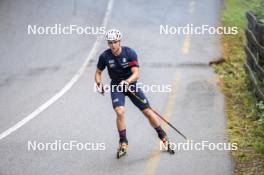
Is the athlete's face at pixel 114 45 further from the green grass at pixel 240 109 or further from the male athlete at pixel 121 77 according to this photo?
the green grass at pixel 240 109

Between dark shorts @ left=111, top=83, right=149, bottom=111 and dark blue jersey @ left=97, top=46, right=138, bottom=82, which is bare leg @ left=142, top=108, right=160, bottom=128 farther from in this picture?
dark blue jersey @ left=97, top=46, right=138, bottom=82

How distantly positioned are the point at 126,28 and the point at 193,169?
39.2ft

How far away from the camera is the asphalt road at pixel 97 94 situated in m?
11.0

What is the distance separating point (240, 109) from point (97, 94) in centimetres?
378

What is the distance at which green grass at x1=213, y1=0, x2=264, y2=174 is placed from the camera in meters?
11.0

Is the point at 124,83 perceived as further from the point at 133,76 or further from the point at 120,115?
the point at 120,115

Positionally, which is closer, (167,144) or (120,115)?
(120,115)

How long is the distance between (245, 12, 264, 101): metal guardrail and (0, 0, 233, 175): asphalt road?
102cm

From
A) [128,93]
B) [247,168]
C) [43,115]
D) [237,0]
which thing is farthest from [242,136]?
[237,0]

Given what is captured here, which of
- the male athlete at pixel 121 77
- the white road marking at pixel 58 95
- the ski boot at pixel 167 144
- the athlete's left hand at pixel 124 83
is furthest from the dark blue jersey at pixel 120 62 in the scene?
the white road marking at pixel 58 95

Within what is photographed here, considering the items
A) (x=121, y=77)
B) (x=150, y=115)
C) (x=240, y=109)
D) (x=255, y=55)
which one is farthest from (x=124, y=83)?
(x=255, y=55)

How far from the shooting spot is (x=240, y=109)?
46.1 feet

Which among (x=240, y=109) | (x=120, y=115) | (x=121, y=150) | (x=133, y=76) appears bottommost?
(x=121, y=150)

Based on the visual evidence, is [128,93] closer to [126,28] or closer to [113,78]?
[113,78]
